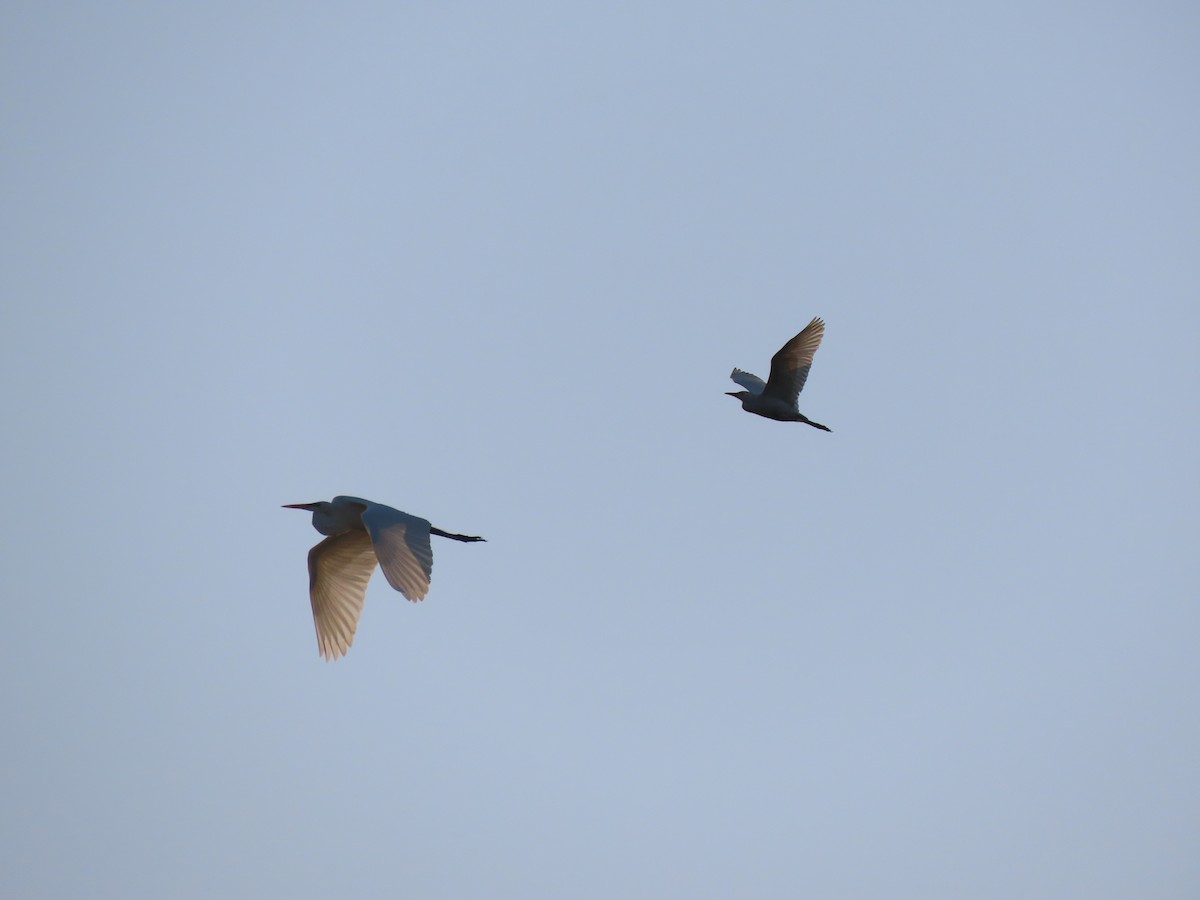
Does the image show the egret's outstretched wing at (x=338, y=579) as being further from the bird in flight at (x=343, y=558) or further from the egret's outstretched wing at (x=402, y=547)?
the egret's outstretched wing at (x=402, y=547)

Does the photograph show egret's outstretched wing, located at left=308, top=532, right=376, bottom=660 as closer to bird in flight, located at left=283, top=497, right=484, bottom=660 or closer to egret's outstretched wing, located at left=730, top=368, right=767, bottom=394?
bird in flight, located at left=283, top=497, right=484, bottom=660

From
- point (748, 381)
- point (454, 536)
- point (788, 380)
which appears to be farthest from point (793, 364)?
point (454, 536)

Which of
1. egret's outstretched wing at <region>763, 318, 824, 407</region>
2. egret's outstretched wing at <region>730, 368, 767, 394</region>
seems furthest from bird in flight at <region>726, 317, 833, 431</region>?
egret's outstretched wing at <region>730, 368, 767, 394</region>

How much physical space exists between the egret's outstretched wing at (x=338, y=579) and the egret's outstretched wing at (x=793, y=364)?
7557 mm

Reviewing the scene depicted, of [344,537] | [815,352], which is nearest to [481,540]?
[344,537]

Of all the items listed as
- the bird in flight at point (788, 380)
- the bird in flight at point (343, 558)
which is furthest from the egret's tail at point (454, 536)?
the bird in flight at point (788, 380)

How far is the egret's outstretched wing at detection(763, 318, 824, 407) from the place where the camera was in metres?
21.2

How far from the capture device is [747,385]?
77.5 feet

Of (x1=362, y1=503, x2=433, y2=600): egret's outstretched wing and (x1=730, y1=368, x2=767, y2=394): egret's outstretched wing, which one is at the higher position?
(x1=730, y1=368, x2=767, y2=394): egret's outstretched wing

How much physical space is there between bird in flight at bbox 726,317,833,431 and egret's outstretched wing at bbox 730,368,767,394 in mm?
757

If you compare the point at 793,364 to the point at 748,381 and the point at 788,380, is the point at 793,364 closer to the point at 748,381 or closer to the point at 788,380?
the point at 788,380

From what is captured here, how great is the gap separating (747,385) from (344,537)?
8623mm

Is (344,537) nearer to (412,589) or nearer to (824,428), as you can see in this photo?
(412,589)

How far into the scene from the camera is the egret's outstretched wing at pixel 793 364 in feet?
69.7
